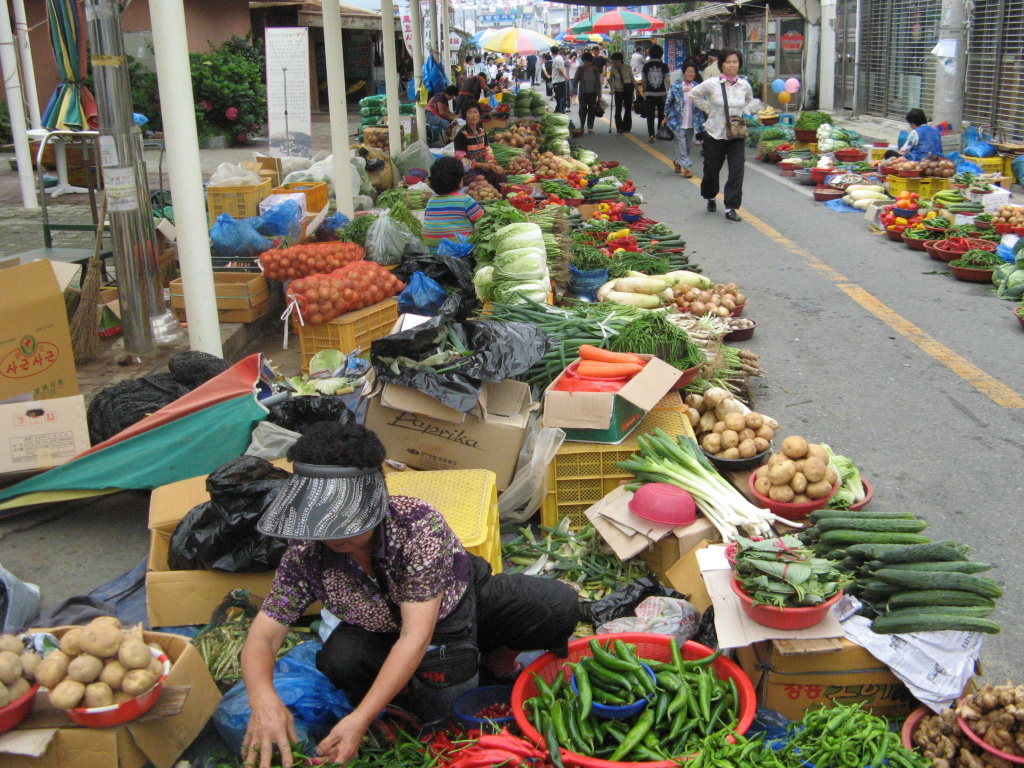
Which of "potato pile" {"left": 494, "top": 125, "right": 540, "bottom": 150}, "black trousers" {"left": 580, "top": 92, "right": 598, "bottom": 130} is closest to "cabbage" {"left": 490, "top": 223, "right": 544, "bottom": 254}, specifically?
"potato pile" {"left": 494, "top": 125, "right": 540, "bottom": 150}

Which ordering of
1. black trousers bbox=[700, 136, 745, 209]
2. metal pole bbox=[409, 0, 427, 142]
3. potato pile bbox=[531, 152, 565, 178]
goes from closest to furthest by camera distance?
black trousers bbox=[700, 136, 745, 209] < potato pile bbox=[531, 152, 565, 178] < metal pole bbox=[409, 0, 427, 142]

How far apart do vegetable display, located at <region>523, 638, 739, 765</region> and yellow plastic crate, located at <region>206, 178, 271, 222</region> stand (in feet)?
22.1

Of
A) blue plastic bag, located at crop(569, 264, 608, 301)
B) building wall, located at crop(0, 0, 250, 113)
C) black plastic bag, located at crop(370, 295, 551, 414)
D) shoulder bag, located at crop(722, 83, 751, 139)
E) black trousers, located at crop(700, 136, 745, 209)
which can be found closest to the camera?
black plastic bag, located at crop(370, 295, 551, 414)

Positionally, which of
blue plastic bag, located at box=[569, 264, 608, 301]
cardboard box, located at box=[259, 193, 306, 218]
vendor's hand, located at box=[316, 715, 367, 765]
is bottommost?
vendor's hand, located at box=[316, 715, 367, 765]

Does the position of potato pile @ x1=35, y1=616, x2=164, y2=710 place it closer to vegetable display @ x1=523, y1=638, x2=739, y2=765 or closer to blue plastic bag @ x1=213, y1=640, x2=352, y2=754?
blue plastic bag @ x1=213, y1=640, x2=352, y2=754

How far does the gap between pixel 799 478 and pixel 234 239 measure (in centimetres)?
545

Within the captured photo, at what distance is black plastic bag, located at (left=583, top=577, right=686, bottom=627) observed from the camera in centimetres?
375

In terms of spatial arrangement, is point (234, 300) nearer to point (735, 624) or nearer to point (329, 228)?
point (329, 228)

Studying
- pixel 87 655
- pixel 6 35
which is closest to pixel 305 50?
pixel 6 35

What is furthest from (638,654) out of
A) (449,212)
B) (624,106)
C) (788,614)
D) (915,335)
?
(624,106)

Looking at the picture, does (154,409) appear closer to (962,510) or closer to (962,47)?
(962,510)

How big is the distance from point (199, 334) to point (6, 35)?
863 centimetres

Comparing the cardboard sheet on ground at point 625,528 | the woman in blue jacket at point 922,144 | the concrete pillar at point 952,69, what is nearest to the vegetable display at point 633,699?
the cardboard sheet on ground at point 625,528

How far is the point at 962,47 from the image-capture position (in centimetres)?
1442
